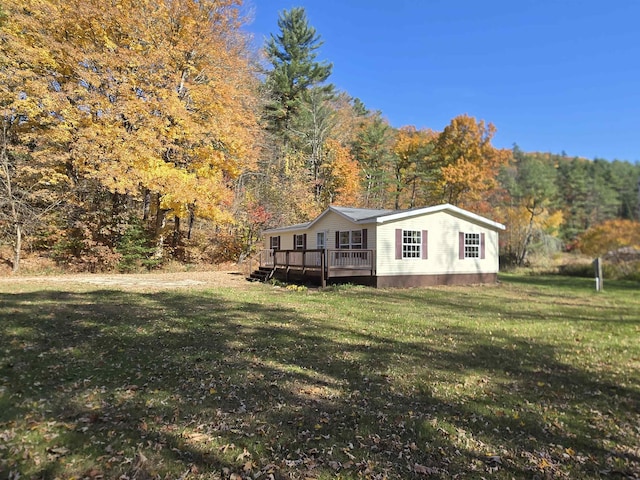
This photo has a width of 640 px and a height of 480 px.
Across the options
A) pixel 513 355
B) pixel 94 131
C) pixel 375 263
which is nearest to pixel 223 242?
pixel 94 131

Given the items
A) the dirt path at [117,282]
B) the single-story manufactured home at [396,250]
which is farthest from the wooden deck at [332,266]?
the dirt path at [117,282]

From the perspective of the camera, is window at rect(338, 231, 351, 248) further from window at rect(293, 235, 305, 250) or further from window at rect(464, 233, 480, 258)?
window at rect(464, 233, 480, 258)

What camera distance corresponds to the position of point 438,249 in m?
17.3

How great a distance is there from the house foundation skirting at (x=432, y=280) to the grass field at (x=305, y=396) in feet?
22.9

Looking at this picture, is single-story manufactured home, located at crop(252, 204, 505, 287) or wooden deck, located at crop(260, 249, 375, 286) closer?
wooden deck, located at crop(260, 249, 375, 286)

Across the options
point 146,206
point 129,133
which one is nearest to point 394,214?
point 129,133

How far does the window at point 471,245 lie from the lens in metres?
18.0

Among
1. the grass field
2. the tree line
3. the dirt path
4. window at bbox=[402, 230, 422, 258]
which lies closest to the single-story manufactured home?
window at bbox=[402, 230, 422, 258]

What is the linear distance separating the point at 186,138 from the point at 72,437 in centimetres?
1711

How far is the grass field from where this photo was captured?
121 inches

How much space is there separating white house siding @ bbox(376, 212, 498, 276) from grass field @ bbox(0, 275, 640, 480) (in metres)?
7.18

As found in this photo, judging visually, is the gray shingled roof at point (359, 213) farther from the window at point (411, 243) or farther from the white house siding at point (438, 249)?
the window at point (411, 243)

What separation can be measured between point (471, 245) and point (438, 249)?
2086 millimetres

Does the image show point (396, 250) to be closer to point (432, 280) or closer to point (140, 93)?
point (432, 280)
